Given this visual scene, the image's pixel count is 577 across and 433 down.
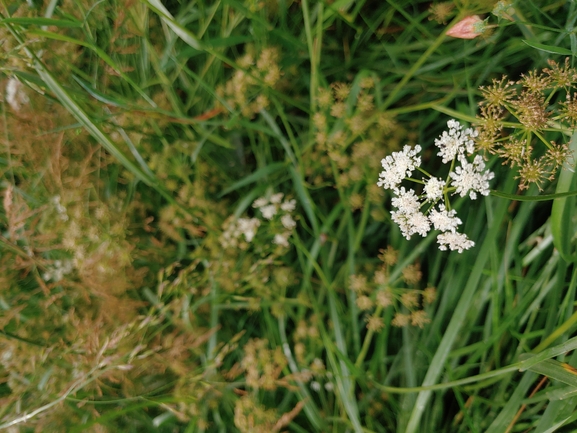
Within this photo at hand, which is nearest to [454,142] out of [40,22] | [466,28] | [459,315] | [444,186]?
[444,186]

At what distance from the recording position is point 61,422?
1057 mm

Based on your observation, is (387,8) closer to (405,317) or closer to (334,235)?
(334,235)

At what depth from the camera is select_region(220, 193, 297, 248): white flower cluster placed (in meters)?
1.03

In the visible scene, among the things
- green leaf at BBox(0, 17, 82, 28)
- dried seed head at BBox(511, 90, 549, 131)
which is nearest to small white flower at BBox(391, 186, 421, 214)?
dried seed head at BBox(511, 90, 549, 131)

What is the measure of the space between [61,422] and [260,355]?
1.65ft

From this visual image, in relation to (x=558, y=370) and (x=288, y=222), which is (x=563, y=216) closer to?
(x=558, y=370)

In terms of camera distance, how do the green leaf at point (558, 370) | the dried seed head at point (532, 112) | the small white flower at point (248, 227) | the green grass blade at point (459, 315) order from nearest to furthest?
the dried seed head at point (532, 112) → the green leaf at point (558, 370) → the green grass blade at point (459, 315) → the small white flower at point (248, 227)

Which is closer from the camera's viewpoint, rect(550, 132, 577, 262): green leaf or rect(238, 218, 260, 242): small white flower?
rect(550, 132, 577, 262): green leaf

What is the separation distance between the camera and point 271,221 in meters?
1.02

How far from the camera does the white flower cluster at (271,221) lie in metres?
1.03

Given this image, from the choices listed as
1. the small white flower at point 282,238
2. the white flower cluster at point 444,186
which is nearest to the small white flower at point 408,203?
the white flower cluster at point 444,186

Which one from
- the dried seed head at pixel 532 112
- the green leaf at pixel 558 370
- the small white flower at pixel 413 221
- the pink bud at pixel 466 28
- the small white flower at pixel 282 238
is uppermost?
the pink bud at pixel 466 28

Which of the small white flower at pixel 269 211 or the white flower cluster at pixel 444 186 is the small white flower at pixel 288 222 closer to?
the small white flower at pixel 269 211

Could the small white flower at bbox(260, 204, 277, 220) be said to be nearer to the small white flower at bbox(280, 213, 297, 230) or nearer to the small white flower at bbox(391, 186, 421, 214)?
the small white flower at bbox(280, 213, 297, 230)
